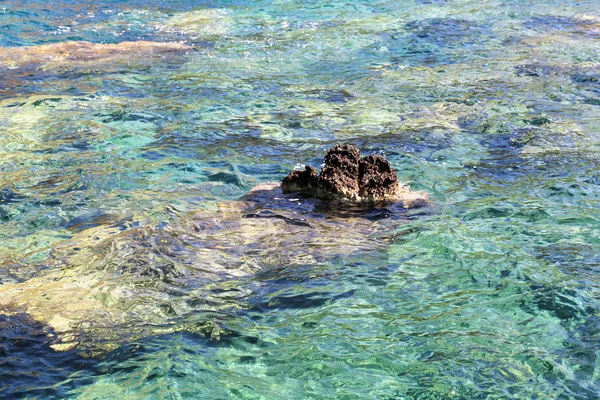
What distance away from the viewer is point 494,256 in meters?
5.22

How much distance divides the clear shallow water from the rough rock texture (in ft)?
0.79

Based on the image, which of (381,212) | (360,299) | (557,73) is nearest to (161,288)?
(360,299)

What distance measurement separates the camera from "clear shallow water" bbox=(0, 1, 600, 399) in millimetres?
3906

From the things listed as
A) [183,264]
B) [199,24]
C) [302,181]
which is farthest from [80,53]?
[183,264]

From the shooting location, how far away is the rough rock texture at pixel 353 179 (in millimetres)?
5867

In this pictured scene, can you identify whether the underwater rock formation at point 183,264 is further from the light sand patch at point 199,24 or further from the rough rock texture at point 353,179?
the light sand patch at point 199,24

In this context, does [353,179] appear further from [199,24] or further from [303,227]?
[199,24]

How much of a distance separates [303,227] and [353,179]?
70cm

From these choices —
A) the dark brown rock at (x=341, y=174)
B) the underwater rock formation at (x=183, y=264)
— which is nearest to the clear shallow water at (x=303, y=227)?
the underwater rock formation at (x=183, y=264)

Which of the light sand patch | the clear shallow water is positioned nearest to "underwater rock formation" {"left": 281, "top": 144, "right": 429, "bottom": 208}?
the clear shallow water

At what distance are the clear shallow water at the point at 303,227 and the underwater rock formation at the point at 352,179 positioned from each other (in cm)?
23

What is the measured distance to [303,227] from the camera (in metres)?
5.47

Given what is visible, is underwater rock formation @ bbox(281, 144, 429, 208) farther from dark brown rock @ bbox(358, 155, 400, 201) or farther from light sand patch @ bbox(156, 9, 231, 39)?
light sand patch @ bbox(156, 9, 231, 39)

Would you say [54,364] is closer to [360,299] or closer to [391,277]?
[360,299]
